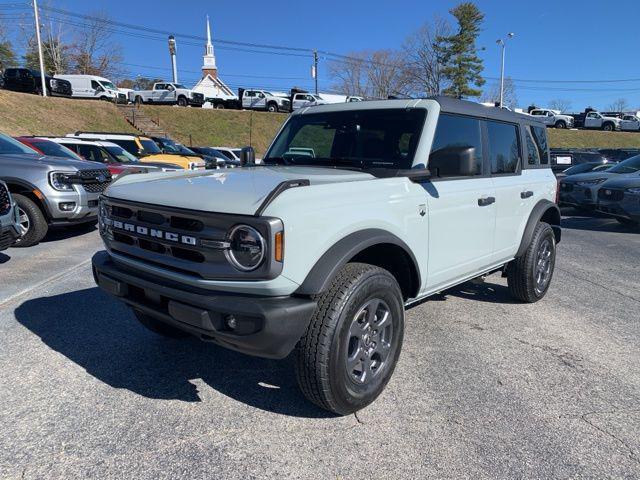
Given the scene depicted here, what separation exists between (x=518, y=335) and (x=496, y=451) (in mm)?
1876

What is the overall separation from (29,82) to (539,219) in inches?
1519

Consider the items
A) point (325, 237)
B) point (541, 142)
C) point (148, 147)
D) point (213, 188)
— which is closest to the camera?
point (325, 237)

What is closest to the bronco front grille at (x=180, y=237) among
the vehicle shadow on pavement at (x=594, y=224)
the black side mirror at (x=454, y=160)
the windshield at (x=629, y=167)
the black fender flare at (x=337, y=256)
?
the black fender flare at (x=337, y=256)

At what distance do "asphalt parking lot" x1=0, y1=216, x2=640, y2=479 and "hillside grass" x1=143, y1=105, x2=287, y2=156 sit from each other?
34436mm

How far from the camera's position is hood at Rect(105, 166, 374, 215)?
2.50m

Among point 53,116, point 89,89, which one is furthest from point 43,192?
point 89,89

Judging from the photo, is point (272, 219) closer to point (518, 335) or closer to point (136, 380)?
point (136, 380)

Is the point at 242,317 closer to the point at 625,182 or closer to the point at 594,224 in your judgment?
the point at 625,182

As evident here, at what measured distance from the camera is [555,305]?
5.18 meters

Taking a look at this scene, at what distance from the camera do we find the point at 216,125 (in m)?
39.4

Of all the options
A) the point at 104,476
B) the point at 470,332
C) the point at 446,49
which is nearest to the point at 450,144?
the point at 470,332

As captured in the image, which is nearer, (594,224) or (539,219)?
(539,219)

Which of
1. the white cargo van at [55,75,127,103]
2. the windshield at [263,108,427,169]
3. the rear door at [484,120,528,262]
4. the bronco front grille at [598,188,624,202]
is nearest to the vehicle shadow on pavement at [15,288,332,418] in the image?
the windshield at [263,108,427,169]

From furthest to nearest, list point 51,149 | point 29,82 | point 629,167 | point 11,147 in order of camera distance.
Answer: point 29,82
point 629,167
point 51,149
point 11,147
